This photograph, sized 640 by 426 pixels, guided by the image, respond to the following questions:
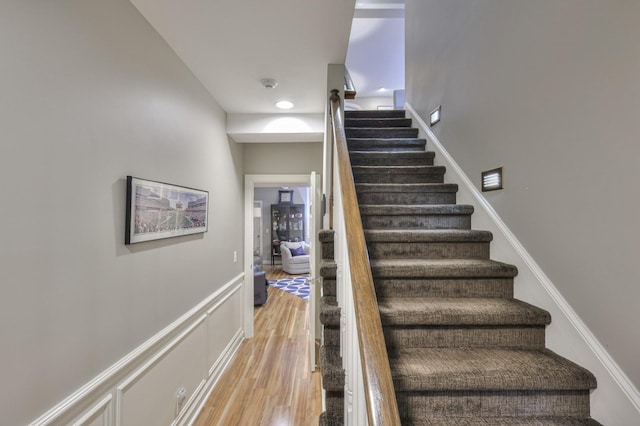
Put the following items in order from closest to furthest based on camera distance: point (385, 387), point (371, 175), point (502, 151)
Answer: point (385, 387) → point (502, 151) → point (371, 175)

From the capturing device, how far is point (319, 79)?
2.21 metres

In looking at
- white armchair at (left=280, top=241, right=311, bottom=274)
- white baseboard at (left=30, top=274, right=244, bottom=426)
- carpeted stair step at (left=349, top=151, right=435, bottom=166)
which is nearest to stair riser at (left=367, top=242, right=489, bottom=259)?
carpeted stair step at (left=349, top=151, right=435, bottom=166)

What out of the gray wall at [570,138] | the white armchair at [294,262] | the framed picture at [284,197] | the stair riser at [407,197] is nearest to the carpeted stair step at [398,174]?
the stair riser at [407,197]

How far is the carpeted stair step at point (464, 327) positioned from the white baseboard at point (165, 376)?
4.27ft

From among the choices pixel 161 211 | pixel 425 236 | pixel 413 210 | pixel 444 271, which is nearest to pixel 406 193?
pixel 413 210

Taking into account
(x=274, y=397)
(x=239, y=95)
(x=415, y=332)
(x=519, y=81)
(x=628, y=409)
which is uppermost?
(x=239, y=95)

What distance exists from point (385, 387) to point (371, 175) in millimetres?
1966

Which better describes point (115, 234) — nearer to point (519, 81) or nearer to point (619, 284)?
point (619, 284)

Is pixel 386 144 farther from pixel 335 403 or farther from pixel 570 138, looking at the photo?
pixel 335 403

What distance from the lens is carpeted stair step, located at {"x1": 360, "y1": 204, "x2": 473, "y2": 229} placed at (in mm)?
2020

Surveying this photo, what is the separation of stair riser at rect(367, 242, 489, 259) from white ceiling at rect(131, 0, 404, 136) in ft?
4.40

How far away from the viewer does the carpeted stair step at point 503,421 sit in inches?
41.6

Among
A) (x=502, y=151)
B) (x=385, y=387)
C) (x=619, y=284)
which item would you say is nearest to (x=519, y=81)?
(x=502, y=151)

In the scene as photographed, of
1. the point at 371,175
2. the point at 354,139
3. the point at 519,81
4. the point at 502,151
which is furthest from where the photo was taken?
the point at 354,139
